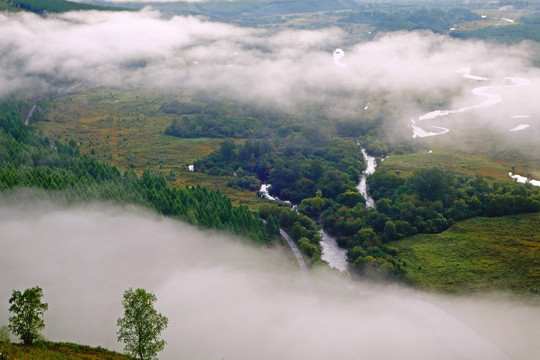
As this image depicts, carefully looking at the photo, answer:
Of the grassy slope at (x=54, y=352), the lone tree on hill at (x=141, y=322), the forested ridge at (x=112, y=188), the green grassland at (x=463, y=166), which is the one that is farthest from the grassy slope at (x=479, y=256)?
the grassy slope at (x=54, y=352)

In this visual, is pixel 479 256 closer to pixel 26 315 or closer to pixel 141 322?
pixel 141 322

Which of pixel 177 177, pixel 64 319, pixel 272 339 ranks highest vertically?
pixel 64 319

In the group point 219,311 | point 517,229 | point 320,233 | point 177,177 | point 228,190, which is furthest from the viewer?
point 177,177

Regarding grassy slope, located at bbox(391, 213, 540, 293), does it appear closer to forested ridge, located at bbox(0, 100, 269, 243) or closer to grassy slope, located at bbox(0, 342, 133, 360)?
forested ridge, located at bbox(0, 100, 269, 243)

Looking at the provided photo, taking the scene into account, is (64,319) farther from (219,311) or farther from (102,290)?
(219,311)

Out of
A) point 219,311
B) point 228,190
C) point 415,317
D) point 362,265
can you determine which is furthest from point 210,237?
point 228,190

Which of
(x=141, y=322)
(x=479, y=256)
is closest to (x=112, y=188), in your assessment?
(x=141, y=322)

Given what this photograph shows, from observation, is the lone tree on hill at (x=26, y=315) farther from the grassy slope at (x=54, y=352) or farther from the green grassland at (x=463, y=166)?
the green grassland at (x=463, y=166)

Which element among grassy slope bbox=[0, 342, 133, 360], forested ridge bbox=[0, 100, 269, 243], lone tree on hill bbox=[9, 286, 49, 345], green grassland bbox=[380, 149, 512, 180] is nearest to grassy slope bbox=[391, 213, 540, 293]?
forested ridge bbox=[0, 100, 269, 243]
